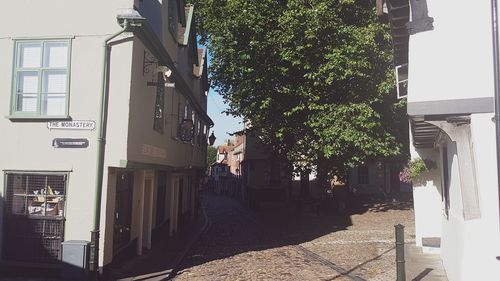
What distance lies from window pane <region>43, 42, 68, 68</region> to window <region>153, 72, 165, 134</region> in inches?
125

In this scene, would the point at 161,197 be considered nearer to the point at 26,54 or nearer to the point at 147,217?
the point at 147,217

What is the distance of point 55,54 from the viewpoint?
10.9 m

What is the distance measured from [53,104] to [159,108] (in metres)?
3.72

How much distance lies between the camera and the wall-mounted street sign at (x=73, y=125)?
10.6 m

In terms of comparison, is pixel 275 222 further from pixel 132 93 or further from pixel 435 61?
pixel 435 61

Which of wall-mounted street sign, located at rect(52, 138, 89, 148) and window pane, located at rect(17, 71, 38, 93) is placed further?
window pane, located at rect(17, 71, 38, 93)

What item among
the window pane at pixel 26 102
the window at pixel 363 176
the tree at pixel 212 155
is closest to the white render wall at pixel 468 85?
the window pane at pixel 26 102

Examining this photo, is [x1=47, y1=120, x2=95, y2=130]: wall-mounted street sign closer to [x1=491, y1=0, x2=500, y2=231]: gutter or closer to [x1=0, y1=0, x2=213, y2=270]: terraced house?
[x1=0, y1=0, x2=213, y2=270]: terraced house

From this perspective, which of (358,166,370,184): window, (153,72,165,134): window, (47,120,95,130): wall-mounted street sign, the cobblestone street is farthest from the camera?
A: (358,166,370,184): window

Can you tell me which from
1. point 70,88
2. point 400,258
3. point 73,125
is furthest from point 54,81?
point 400,258

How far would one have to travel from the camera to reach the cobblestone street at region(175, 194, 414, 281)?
1149 centimetres

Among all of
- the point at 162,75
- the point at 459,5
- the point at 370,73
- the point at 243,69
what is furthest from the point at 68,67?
the point at 370,73

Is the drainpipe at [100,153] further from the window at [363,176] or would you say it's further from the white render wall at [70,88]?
the window at [363,176]

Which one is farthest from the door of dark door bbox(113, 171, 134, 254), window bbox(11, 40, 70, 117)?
window bbox(11, 40, 70, 117)
